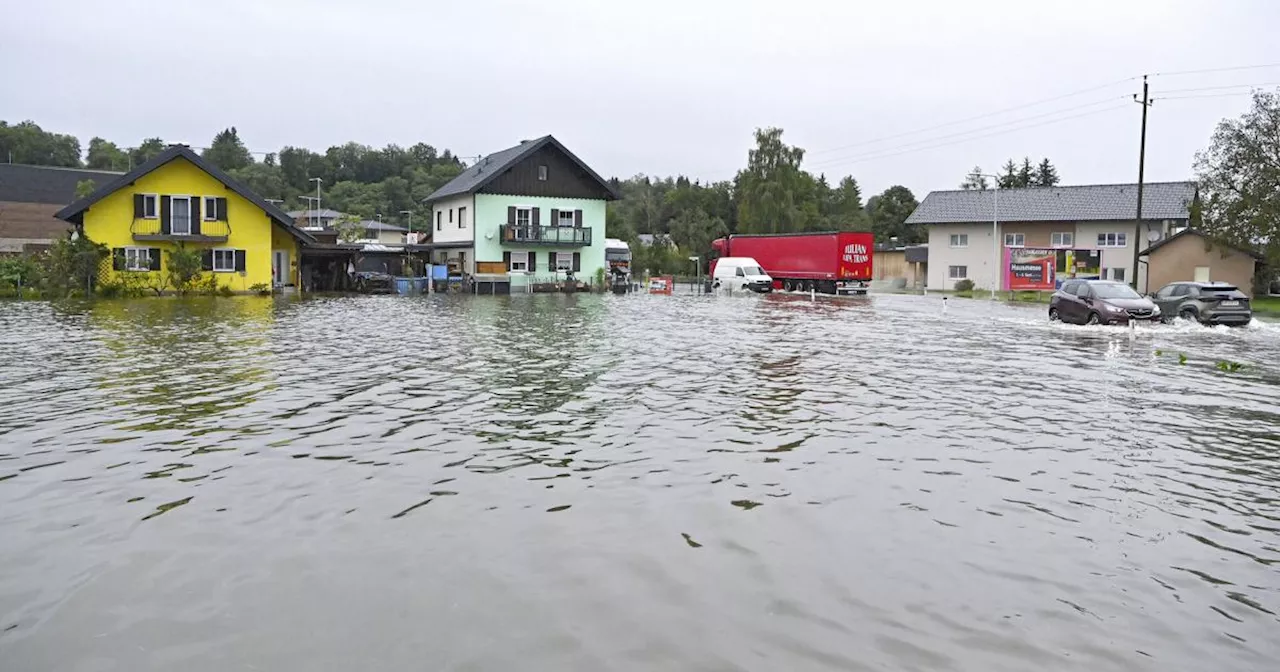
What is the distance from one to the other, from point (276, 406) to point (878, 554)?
8482 mm

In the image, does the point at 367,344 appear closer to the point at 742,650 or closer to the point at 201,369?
the point at 201,369

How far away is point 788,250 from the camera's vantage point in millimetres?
55750

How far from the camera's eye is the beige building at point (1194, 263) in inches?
1930

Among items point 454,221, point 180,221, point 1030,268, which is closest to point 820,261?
point 1030,268

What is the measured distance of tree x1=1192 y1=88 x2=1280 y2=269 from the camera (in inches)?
1570

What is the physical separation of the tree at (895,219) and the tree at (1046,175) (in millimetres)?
13685

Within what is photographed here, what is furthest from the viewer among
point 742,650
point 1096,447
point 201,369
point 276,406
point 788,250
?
point 788,250

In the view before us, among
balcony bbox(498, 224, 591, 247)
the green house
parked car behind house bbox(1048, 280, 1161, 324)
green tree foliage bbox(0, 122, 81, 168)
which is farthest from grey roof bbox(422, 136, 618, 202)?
green tree foliage bbox(0, 122, 81, 168)

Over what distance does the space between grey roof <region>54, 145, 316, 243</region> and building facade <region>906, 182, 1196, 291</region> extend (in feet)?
142

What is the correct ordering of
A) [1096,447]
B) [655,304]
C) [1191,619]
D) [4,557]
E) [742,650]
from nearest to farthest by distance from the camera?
[742,650] → [1191,619] → [4,557] → [1096,447] → [655,304]

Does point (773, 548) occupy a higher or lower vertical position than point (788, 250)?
Answer: lower

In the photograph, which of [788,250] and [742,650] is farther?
[788,250]

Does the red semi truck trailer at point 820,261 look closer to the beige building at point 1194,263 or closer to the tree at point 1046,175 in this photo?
the beige building at point 1194,263

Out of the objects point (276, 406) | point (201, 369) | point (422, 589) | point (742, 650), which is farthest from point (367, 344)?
point (742, 650)
